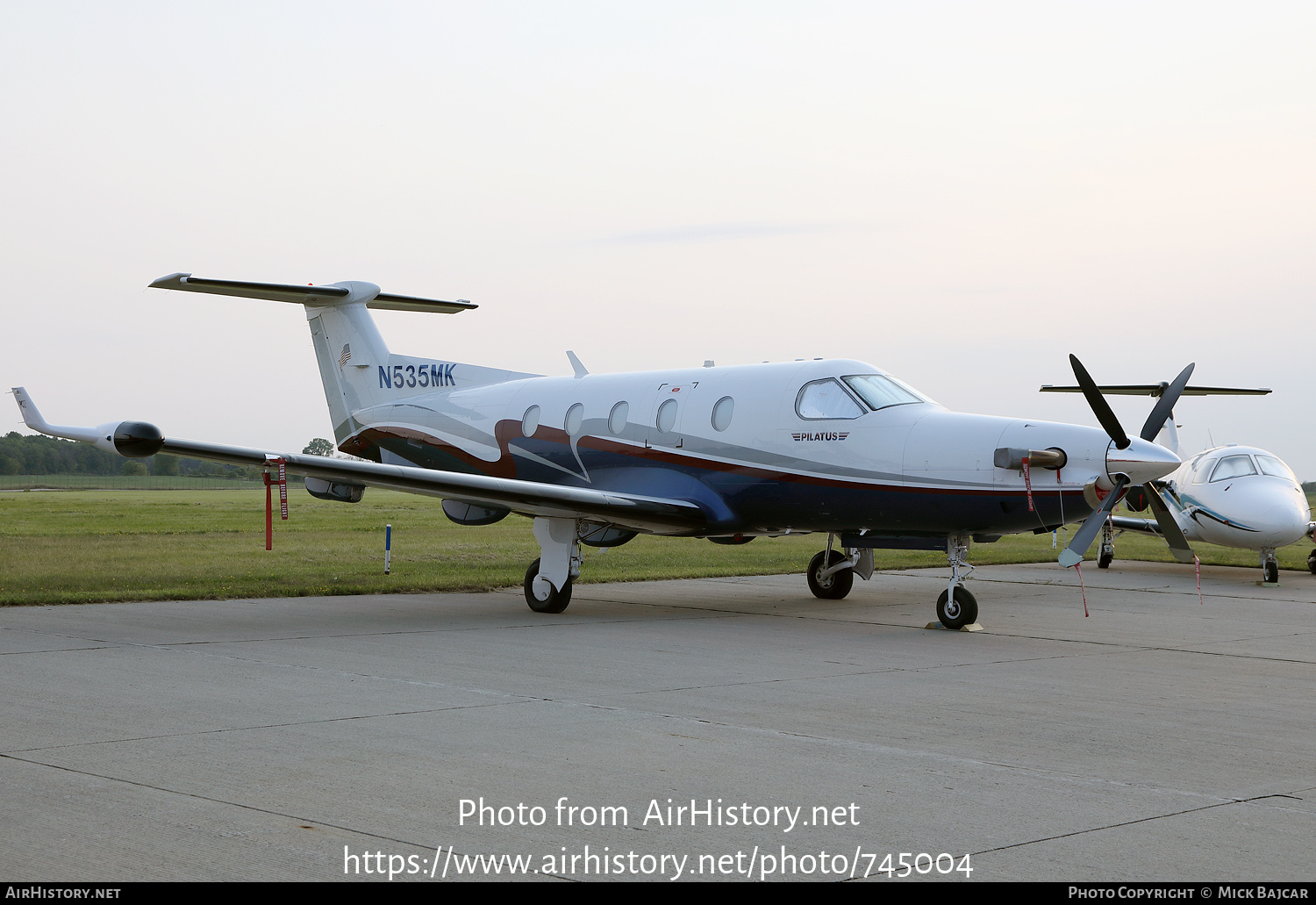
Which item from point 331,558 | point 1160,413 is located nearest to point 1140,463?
point 1160,413

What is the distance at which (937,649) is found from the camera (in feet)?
37.1

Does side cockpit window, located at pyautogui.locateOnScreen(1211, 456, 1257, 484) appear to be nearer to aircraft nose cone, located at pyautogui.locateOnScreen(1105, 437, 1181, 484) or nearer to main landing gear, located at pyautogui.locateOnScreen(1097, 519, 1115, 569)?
main landing gear, located at pyautogui.locateOnScreen(1097, 519, 1115, 569)

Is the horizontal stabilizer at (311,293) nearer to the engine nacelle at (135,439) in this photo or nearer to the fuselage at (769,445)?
the fuselage at (769,445)

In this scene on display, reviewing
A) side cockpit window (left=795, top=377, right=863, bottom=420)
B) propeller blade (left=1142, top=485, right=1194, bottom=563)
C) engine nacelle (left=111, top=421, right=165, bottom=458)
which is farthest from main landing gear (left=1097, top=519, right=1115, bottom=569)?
engine nacelle (left=111, top=421, right=165, bottom=458)

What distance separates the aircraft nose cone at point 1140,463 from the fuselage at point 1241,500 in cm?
888

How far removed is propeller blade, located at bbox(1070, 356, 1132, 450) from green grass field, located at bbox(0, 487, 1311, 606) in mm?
9063

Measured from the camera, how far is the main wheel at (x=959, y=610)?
41.9 ft

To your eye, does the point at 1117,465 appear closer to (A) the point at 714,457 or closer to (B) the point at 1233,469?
(A) the point at 714,457

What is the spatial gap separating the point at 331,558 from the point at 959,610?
15.4m

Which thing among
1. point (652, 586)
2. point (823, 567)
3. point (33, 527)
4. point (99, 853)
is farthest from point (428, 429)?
point (33, 527)

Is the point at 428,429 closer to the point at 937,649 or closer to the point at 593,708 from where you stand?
the point at 937,649

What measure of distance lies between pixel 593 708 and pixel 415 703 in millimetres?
1206

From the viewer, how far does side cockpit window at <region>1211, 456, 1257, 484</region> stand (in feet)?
66.2

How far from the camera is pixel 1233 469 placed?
2033cm
